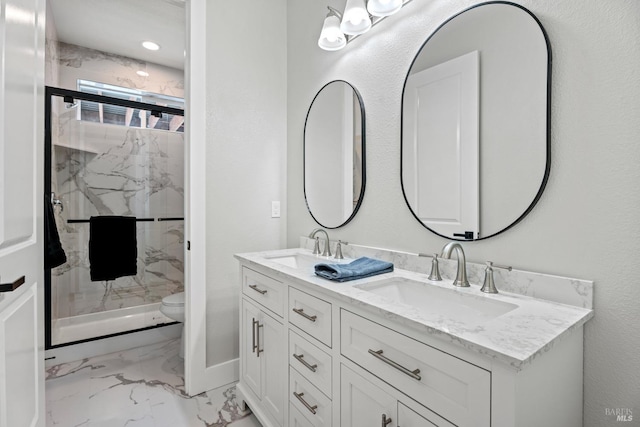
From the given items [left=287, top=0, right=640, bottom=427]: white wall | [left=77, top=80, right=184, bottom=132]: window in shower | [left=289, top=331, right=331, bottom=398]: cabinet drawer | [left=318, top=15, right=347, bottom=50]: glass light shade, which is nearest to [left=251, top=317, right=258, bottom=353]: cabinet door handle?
[left=289, top=331, right=331, bottom=398]: cabinet drawer

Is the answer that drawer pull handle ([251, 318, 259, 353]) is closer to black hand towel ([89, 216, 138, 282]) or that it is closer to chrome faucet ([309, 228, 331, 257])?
chrome faucet ([309, 228, 331, 257])

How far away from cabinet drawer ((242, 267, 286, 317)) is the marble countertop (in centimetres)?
27

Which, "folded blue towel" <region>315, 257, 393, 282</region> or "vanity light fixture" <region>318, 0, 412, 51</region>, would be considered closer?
"folded blue towel" <region>315, 257, 393, 282</region>

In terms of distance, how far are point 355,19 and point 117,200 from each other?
2.71 m

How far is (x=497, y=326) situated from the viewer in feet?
2.48

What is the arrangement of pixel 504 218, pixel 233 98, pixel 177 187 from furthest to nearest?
pixel 177 187 → pixel 233 98 → pixel 504 218

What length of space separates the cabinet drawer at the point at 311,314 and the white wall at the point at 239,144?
90 cm

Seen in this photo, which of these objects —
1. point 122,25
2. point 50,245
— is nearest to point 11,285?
point 50,245

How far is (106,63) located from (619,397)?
4212 mm

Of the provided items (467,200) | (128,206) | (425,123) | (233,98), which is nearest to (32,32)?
→ (233,98)

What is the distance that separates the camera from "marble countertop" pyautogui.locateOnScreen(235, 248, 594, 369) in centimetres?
65

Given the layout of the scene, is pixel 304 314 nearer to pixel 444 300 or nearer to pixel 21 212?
pixel 444 300

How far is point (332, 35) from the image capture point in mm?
1727

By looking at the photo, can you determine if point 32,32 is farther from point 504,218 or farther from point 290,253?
point 504,218
